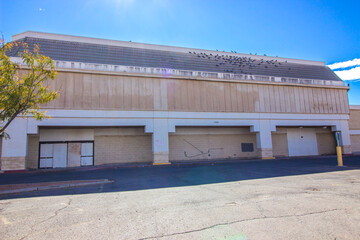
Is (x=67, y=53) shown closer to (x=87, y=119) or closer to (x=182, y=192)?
(x=87, y=119)

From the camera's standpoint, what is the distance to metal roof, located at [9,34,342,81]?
795 inches

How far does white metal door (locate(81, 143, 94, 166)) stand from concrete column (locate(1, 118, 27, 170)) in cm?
422

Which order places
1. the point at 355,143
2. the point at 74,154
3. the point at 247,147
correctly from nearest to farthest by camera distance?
1. the point at 74,154
2. the point at 247,147
3. the point at 355,143

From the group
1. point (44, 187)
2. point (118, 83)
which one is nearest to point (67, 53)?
point (118, 83)

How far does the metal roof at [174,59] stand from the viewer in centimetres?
2020

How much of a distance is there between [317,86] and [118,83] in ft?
70.9

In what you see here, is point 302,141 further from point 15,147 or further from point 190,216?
point 15,147

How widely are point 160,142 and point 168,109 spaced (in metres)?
3.01

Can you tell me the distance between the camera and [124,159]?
→ 69.2 feet

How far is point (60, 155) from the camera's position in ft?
65.1

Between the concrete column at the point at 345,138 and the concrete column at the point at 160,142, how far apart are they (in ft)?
67.1

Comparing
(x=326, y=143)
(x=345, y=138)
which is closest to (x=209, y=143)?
(x=326, y=143)

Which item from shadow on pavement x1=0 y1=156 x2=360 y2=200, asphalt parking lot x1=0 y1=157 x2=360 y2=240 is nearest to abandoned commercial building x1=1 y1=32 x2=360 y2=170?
shadow on pavement x1=0 y1=156 x2=360 y2=200

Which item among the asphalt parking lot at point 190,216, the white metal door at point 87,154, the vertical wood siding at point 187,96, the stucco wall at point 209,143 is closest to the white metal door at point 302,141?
the vertical wood siding at point 187,96
